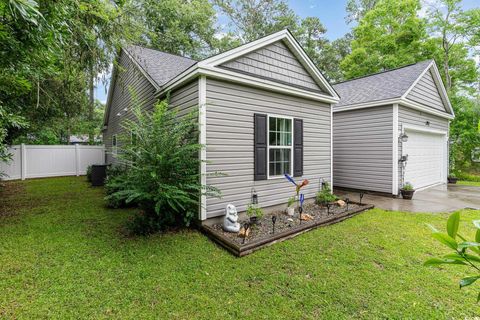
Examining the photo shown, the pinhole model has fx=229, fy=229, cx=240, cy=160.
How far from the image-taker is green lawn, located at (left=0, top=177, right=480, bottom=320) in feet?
8.09

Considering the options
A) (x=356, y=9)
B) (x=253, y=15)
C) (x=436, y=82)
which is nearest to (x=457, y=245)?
(x=436, y=82)

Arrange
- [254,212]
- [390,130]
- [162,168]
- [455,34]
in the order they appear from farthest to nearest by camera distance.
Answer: [455,34]
[390,130]
[254,212]
[162,168]

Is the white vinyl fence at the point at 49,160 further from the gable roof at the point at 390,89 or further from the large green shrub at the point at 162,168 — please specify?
the gable roof at the point at 390,89

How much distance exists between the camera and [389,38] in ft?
48.3

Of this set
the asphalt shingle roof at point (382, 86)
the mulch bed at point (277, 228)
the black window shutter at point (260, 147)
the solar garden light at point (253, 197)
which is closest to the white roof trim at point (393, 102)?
the asphalt shingle roof at point (382, 86)

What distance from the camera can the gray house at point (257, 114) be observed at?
464cm

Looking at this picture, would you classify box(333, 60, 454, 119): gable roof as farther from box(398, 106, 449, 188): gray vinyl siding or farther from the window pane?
→ the window pane

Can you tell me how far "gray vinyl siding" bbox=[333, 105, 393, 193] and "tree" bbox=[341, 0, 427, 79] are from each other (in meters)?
9.38

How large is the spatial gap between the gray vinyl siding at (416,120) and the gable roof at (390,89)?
20cm

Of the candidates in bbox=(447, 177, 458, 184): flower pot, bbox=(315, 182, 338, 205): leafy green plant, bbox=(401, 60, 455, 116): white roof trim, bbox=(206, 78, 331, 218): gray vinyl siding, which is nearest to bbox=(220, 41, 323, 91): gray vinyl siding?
bbox=(206, 78, 331, 218): gray vinyl siding

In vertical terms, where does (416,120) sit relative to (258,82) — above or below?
below

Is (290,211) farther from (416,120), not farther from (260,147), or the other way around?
(416,120)

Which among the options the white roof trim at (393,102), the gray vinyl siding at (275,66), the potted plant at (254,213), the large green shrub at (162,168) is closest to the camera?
the large green shrub at (162,168)

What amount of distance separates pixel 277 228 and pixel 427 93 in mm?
8740
